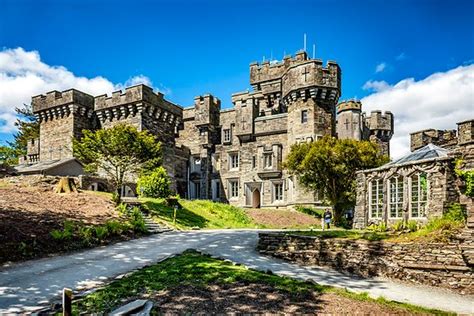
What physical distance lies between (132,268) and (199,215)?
13192mm

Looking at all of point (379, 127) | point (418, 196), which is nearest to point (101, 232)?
point (418, 196)

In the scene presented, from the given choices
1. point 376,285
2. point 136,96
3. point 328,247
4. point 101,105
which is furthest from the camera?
point 101,105

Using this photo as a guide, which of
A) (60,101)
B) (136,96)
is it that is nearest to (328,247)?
(136,96)

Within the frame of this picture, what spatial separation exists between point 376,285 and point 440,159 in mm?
8342

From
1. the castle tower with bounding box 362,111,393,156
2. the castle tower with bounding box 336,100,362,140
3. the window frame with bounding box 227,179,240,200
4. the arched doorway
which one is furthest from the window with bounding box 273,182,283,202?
the castle tower with bounding box 362,111,393,156

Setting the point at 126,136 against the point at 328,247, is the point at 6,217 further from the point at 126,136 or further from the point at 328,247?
the point at 328,247

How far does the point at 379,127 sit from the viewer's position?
37.7m

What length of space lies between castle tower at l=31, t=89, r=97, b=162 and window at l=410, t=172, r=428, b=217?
29226mm

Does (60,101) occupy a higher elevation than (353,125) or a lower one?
higher

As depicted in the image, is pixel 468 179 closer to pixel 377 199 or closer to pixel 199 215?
pixel 377 199

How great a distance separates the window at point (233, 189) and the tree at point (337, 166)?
455 inches

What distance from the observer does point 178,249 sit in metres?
12.9

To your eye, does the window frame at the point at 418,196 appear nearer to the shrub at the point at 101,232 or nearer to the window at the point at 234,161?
the shrub at the point at 101,232

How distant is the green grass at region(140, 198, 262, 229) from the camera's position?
20.4 meters
